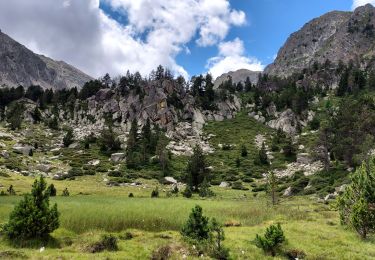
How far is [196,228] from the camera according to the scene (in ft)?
81.0

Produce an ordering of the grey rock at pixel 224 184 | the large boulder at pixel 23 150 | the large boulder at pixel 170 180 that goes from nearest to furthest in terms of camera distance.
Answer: the grey rock at pixel 224 184 < the large boulder at pixel 170 180 < the large boulder at pixel 23 150

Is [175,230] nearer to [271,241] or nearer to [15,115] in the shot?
[271,241]

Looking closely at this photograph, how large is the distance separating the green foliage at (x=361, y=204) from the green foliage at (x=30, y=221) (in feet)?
66.7

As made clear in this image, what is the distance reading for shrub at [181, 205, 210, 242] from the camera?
2420 cm

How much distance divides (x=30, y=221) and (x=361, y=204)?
21688 mm

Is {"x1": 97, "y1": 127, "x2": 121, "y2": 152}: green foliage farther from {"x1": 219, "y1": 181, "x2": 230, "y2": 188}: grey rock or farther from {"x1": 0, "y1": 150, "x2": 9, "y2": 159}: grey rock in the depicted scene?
{"x1": 219, "y1": 181, "x2": 230, "y2": 188}: grey rock

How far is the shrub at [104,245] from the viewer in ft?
70.1

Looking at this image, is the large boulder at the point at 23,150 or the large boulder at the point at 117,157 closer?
the large boulder at the point at 23,150

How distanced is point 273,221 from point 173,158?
7677cm

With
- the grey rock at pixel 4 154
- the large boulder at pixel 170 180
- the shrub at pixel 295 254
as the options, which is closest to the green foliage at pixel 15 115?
the grey rock at pixel 4 154

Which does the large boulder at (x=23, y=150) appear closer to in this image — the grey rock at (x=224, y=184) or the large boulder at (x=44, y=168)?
the large boulder at (x=44, y=168)

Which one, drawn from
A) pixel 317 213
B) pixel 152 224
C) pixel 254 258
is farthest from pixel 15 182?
pixel 254 258

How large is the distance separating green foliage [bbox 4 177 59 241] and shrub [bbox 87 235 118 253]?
9.62 feet

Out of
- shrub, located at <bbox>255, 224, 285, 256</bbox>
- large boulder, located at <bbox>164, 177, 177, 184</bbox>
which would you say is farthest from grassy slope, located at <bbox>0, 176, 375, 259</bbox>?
large boulder, located at <bbox>164, 177, 177, 184</bbox>
